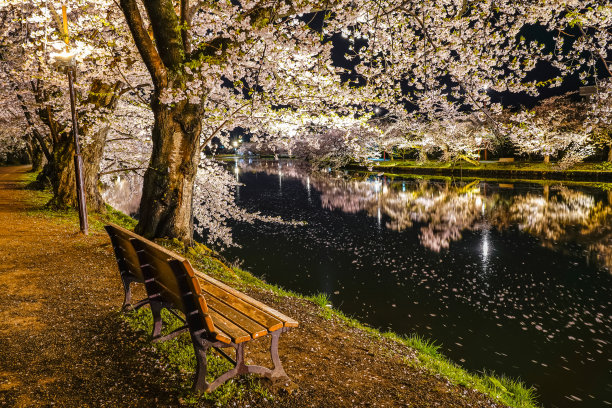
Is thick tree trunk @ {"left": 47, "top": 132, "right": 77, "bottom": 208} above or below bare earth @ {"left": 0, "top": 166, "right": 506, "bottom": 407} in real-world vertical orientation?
above

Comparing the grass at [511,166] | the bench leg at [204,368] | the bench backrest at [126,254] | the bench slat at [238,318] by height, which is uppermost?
the grass at [511,166]

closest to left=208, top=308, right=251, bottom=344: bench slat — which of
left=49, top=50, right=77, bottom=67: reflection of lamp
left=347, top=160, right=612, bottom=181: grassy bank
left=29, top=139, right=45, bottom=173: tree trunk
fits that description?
left=49, top=50, right=77, bottom=67: reflection of lamp

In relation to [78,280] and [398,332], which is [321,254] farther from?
[78,280]

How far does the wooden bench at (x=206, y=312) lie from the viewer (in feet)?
10.1

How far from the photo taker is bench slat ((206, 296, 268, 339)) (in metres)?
3.16

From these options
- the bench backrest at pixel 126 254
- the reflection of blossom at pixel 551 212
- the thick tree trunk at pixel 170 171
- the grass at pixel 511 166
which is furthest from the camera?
the grass at pixel 511 166

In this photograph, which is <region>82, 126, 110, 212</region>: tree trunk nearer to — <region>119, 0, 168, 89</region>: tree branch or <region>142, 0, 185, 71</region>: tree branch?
<region>119, 0, 168, 89</region>: tree branch

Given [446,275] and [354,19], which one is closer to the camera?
[354,19]

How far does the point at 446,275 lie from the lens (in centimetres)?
1232

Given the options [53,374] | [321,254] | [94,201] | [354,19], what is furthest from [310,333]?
[94,201]

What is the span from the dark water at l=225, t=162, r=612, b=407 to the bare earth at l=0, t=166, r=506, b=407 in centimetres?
336

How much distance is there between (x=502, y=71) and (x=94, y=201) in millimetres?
13322

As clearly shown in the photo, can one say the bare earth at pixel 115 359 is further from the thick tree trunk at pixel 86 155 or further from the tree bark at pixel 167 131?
→ the thick tree trunk at pixel 86 155

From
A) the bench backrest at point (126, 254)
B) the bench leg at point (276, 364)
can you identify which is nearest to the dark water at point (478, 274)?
the bench leg at point (276, 364)
